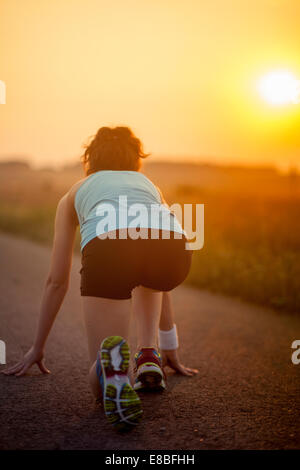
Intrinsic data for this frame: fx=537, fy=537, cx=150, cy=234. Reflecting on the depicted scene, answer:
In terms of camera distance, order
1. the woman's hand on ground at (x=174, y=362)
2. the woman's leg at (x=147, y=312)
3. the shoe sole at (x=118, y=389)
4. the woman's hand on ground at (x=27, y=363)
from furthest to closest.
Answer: the woman's hand on ground at (x=174, y=362) → the woman's hand on ground at (x=27, y=363) → the woman's leg at (x=147, y=312) → the shoe sole at (x=118, y=389)

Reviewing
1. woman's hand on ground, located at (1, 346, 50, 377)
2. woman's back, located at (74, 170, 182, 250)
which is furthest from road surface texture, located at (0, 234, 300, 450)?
woman's back, located at (74, 170, 182, 250)

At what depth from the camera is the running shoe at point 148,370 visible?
305cm

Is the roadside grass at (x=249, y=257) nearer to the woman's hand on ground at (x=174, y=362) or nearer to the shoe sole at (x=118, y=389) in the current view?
the woman's hand on ground at (x=174, y=362)

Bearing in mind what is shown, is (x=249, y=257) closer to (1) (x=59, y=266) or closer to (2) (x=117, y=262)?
(1) (x=59, y=266)

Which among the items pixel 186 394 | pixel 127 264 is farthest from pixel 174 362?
pixel 127 264

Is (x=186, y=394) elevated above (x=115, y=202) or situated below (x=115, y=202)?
below

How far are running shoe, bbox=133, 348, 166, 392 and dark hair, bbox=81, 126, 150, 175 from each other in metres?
1.07

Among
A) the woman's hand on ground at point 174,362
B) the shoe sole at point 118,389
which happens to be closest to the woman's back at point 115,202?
the shoe sole at point 118,389

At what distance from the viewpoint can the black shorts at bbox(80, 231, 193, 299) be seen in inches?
104

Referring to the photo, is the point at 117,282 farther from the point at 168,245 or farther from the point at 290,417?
the point at 290,417

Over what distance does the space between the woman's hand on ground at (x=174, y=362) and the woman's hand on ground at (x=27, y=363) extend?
0.79 metres

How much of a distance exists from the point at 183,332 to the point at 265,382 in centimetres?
165

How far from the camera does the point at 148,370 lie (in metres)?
3.06

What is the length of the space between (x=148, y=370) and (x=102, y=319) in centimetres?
57
